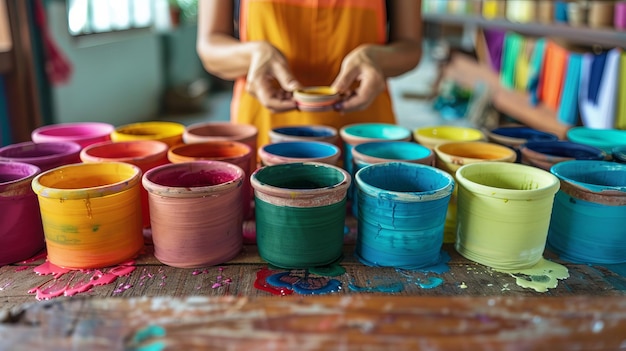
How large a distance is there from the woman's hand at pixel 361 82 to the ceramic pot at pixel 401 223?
42 centimetres

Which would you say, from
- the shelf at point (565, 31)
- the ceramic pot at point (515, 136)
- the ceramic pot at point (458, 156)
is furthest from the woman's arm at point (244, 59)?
the shelf at point (565, 31)

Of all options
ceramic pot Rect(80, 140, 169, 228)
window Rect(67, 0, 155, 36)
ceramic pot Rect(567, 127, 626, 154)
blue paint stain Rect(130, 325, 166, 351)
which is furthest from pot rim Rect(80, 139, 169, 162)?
window Rect(67, 0, 155, 36)

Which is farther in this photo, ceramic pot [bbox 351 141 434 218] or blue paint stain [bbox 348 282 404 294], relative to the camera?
ceramic pot [bbox 351 141 434 218]

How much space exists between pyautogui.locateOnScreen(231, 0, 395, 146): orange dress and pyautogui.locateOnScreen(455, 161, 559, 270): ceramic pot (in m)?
0.76

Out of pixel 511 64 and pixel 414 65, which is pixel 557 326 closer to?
pixel 414 65

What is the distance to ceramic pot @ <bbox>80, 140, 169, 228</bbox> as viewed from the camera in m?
1.19

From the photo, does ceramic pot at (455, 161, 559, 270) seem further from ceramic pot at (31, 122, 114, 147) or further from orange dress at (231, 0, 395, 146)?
ceramic pot at (31, 122, 114, 147)

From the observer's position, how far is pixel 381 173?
113 centimetres

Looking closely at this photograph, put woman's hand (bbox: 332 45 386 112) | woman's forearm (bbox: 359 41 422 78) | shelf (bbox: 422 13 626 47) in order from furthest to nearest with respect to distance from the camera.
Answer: shelf (bbox: 422 13 626 47) < woman's forearm (bbox: 359 41 422 78) < woman's hand (bbox: 332 45 386 112)

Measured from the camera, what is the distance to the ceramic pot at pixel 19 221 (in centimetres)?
104

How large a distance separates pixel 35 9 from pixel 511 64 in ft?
11.9

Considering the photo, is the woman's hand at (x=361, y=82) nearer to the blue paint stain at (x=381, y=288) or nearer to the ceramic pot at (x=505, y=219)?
the ceramic pot at (x=505, y=219)

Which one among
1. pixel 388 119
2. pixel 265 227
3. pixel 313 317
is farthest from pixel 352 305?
pixel 388 119

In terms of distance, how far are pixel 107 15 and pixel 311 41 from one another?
A: 183 inches
